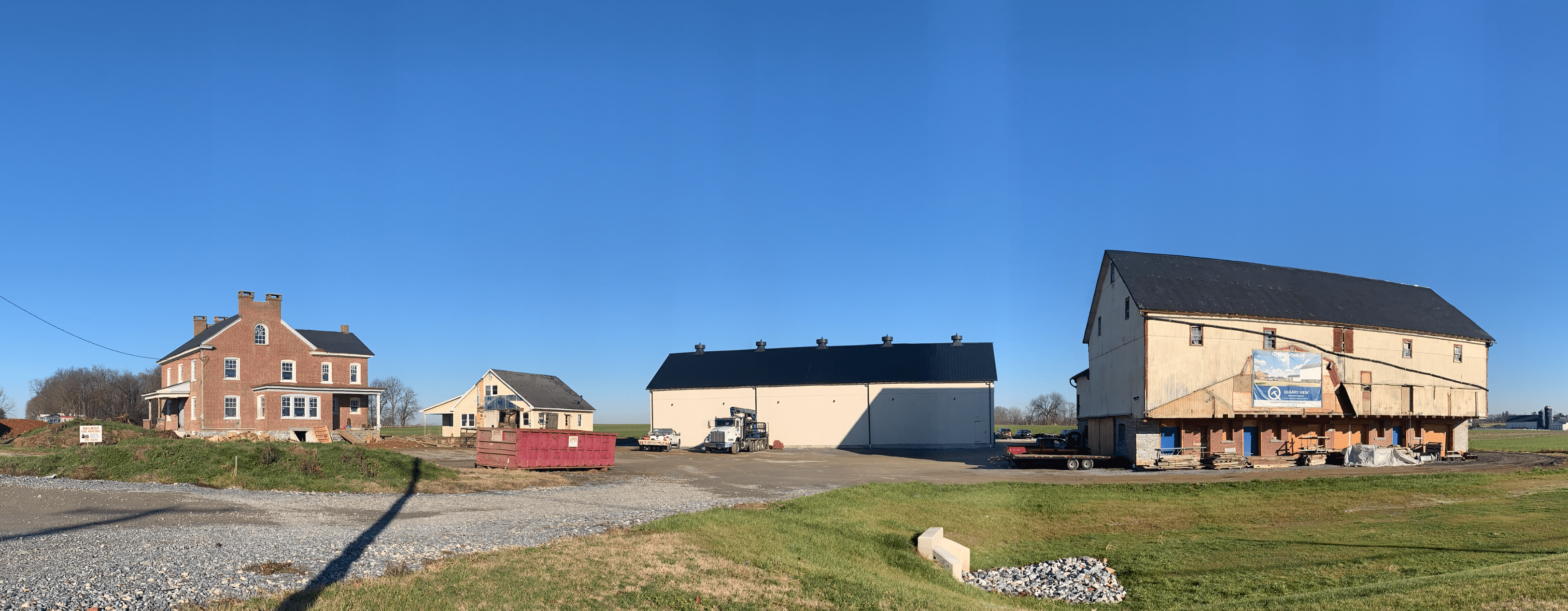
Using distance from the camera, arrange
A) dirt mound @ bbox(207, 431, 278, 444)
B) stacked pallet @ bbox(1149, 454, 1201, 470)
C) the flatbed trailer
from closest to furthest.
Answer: stacked pallet @ bbox(1149, 454, 1201, 470) < the flatbed trailer < dirt mound @ bbox(207, 431, 278, 444)

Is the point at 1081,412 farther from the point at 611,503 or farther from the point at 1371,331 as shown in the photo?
the point at 611,503

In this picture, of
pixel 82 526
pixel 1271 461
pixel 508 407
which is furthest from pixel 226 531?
pixel 508 407

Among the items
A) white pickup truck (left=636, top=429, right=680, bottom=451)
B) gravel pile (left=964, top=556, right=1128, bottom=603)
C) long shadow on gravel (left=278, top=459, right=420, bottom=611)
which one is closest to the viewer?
long shadow on gravel (left=278, top=459, right=420, bottom=611)

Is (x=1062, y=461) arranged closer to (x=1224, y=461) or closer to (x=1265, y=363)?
(x=1224, y=461)

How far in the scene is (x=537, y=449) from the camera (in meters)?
35.7

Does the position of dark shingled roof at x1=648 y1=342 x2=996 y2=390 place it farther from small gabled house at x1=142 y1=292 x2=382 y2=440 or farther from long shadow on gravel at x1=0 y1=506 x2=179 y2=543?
long shadow on gravel at x1=0 y1=506 x2=179 y2=543

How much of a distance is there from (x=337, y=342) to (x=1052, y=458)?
46.8 meters

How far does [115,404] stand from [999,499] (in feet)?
418

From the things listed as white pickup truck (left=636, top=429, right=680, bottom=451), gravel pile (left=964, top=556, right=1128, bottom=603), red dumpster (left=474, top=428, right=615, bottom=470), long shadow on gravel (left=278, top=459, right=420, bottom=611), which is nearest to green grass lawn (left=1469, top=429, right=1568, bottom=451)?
gravel pile (left=964, top=556, right=1128, bottom=603)

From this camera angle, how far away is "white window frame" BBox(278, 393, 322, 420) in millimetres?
55463

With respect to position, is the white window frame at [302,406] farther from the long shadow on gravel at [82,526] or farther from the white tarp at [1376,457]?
the white tarp at [1376,457]

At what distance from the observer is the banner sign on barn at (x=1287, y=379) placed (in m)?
43.3

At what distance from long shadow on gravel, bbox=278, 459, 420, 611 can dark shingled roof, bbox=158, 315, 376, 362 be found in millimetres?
43733

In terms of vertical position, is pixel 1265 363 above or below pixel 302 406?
above
